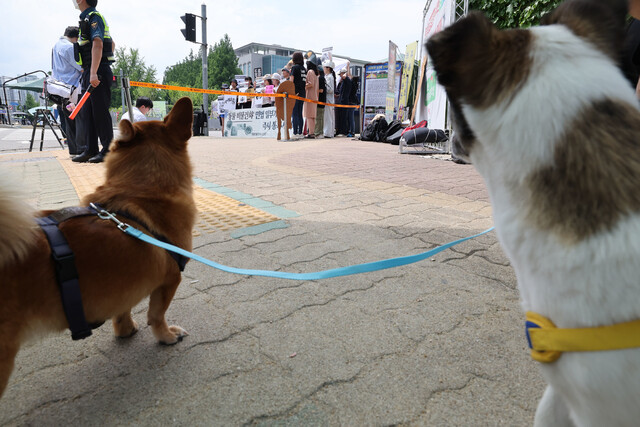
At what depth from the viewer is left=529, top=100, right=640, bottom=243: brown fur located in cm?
86

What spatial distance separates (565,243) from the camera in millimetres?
883

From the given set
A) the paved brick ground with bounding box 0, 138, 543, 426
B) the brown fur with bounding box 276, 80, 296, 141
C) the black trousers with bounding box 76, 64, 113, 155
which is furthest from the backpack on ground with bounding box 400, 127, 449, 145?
the black trousers with bounding box 76, 64, 113, 155

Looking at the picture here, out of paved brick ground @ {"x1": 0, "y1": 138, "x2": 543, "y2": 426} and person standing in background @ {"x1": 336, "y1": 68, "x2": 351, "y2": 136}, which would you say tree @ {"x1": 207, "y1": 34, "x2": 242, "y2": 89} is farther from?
paved brick ground @ {"x1": 0, "y1": 138, "x2": 543, "y2": 426}

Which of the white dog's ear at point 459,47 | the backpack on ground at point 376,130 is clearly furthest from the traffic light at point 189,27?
the white dog's ear at point 459,47

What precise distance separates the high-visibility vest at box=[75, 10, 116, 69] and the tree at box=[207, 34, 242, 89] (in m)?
58.1

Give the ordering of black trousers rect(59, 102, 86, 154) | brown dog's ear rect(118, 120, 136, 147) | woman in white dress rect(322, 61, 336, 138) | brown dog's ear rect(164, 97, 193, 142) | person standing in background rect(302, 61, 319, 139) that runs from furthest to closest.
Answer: woman in white dress rect(322, 61, 336, 138)
person standing in background rect(302, 61, 319, 139)
black trousers rect(59, 102, 86, 154)
brown dog's ear rect(164, 97, 193, 142)
brown dog's ear rect(118, 120, 136, 147)

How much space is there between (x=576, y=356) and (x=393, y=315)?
1374 millimetres

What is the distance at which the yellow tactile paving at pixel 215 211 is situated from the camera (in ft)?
12.8

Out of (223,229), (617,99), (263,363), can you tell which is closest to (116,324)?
(263,363)

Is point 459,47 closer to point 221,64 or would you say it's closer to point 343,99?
point 343,99

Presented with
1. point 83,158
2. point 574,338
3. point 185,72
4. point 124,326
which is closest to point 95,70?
point 83,158

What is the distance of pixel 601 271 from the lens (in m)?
0.85

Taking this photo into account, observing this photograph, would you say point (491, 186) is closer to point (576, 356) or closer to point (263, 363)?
point (576, 356)

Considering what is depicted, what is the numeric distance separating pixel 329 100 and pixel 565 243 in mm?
15893
